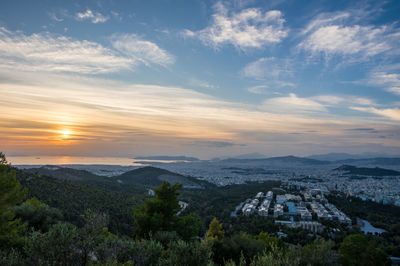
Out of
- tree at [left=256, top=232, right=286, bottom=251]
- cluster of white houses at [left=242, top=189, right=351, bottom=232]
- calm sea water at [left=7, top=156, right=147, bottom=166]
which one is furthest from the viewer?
→ calm sea water at [left=7, top=156, right=147, bottom=166]

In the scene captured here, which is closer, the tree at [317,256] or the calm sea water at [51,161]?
the tree at [317,256]

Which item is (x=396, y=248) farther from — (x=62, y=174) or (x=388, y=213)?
(x=62, y=174)

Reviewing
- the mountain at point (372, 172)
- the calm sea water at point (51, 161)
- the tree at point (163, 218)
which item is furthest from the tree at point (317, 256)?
the calm sea water at point (51, 161)

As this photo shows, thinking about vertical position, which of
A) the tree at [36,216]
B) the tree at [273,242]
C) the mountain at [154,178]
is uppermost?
the tree at [36,216]

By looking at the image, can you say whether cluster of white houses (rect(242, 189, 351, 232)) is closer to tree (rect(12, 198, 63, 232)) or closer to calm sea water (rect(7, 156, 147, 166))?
tree (rect(12, 198, 63, 232))

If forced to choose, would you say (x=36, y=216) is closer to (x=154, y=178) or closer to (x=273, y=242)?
(x=273, y=242)

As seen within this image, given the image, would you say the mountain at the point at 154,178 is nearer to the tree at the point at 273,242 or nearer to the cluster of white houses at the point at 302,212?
the cluster of white houses at the point at 302,212

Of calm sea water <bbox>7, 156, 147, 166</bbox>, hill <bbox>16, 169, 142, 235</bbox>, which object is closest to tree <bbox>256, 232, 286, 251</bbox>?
hill <bbox>16, 169, 142, 235</bbox>

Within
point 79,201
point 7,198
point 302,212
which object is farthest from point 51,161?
point 7,198
